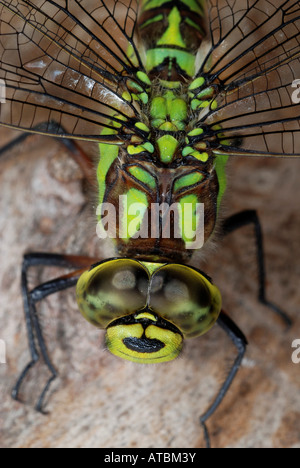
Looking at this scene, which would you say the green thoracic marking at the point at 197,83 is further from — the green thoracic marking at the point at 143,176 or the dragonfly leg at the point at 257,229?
the dragonfly leg at the point at 257,229

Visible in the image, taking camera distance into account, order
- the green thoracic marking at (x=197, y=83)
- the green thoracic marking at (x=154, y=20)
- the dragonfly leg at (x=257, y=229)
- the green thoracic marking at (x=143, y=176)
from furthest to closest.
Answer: the green thoracic marking at (x=154, y=20), the dragonfly leg at (x=257, y=229), the green thoracic marking at (x=197, y=83), the green thoracic marking at (x=143, y=176)

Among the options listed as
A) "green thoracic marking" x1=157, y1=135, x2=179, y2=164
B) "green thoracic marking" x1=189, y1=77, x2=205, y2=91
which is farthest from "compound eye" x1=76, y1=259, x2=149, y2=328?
"green thoracic marking" x1=189, y1=77, x2=205, y2=91

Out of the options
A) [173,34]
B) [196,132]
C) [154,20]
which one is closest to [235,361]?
[196,132]

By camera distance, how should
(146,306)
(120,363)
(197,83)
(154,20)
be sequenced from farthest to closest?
(154,20)
(197,83)
(120,363)
(146,306)

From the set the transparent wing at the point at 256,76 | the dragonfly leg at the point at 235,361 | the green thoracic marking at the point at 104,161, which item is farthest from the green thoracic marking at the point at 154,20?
the dragonfly leg at the point at 235,361

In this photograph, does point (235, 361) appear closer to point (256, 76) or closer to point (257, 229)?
point (257, 229)

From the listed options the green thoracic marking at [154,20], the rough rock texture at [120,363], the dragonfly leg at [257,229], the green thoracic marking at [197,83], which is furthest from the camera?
the green thoracic marking at [154,20]
